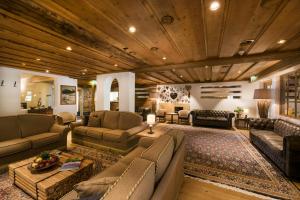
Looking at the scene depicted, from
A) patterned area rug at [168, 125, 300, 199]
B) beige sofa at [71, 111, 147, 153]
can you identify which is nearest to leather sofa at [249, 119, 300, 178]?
patterned area rug at [168, 125, 300, 199]

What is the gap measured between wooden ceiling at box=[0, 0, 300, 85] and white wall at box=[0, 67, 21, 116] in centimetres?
172

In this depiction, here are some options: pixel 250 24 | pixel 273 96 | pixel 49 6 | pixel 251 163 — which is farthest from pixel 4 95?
pixel 273 96

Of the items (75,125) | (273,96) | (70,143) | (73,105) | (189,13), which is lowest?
(70,143)

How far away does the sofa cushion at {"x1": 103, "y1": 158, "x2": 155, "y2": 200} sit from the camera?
0.78 meters

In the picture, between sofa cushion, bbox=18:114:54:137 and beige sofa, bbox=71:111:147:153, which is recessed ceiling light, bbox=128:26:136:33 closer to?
beige sofa, bbox=71:111:147:153

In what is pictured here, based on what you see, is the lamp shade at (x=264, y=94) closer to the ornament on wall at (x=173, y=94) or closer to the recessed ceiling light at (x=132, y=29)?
the ornament on wall at (x=173, y=94)

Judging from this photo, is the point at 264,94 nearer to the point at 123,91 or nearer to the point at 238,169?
the point at 238,169

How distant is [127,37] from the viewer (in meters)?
2.52

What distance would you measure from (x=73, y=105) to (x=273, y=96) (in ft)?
28.8

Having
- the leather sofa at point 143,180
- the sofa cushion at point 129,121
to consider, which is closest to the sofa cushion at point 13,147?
the sofa cushion at point 129,121

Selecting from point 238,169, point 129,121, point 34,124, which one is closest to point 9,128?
point 34,124

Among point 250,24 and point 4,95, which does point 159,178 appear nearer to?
point 250,24

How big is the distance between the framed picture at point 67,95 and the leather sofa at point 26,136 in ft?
9.97

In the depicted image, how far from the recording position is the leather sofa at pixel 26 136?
2764 millimetres
